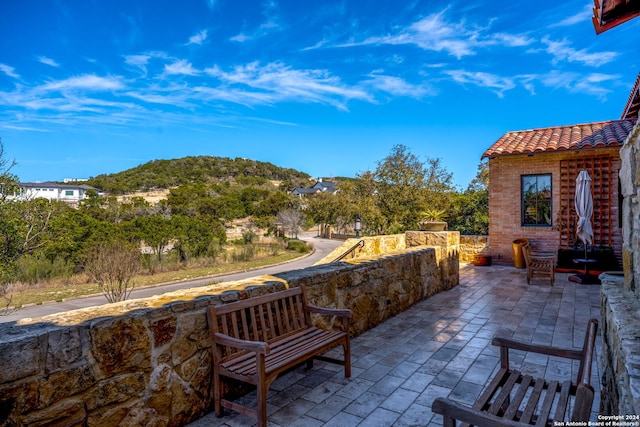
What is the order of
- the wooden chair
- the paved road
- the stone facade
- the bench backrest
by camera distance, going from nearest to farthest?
the bench backrest → the wooden chair → the stone facade → the paved road

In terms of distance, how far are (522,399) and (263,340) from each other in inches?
76.5

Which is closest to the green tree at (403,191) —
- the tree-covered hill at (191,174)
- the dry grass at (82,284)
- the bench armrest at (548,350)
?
the dry grass at (82,284)

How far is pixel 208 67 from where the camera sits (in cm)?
3469

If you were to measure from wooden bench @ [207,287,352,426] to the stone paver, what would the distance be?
10.6 inches

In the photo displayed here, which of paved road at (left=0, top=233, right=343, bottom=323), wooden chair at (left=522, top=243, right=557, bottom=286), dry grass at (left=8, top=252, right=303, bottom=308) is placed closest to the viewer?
wooden chair at (left=522, top=243, right=557, bottom=286)

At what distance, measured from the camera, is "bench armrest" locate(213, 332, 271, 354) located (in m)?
2.41

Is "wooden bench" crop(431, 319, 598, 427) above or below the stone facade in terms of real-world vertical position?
below

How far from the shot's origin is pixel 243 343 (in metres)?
2.49

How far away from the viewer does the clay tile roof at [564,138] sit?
9070 millimetres

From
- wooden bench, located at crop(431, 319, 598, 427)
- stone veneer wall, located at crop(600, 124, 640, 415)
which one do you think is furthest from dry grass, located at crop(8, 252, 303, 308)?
stone veneer wall, located at crop(600, 124, 640, 415)

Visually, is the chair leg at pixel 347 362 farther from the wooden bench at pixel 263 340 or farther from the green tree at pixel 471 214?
the green tree at pixel 471 214

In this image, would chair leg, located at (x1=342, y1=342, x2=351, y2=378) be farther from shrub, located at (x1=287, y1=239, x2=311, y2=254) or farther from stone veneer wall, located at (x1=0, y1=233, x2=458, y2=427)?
shrub, located at (x1=287, y1=239, x2=311, y2=254)

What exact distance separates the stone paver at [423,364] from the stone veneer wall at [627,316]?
937 millimetres

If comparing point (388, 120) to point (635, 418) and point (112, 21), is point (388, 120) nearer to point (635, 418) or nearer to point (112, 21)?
point (112, 21)
